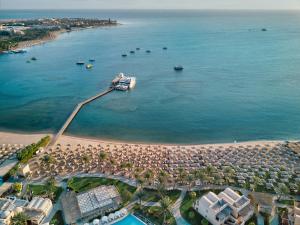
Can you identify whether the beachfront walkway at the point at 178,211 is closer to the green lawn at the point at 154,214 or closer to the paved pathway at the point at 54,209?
the green lawn at the point at 154,214

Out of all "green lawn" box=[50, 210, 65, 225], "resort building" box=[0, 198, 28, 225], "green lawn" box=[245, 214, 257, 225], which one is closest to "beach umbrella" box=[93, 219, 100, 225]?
"green lawn" box=[50, 210, 65, 225]

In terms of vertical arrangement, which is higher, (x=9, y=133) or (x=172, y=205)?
(x=172, y=205)

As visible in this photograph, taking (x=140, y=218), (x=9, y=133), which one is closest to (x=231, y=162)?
(x=140, y=218)

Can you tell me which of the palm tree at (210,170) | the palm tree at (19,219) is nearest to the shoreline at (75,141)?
the palm tree at (210,170)

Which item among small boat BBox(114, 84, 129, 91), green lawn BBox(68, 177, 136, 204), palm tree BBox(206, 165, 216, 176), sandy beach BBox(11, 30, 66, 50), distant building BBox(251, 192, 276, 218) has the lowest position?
sandy beach BBox(11, 30, 66, 50)

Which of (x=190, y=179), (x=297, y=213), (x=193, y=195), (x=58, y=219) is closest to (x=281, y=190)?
(x=297, y=213)

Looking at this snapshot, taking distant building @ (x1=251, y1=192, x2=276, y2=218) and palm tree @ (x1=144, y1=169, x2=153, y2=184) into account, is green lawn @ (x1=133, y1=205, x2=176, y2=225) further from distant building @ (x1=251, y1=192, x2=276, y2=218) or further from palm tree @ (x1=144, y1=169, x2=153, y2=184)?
distant building @ (x1=251, y1=192, x2=276, y2=218)

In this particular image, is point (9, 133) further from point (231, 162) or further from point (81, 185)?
point (231, 162)
